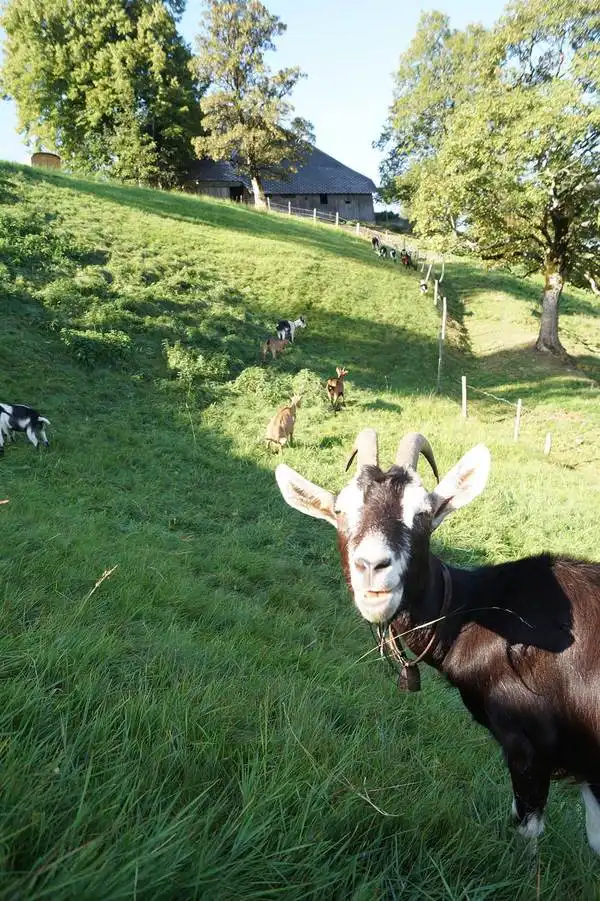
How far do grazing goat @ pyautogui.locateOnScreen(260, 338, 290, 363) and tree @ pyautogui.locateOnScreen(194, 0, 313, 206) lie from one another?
2789 cm

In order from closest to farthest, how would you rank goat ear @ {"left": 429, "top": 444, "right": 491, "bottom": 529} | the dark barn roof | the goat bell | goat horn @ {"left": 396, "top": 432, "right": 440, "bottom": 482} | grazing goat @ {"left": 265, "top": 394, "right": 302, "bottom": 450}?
goat ear @ {"left": 429, "top": 444, "right": 491, "bottom": 529}, the goat bell, goat horn @ {"left": 396, "top": 432, "right": 440, "bottom": 482}, grazing goat @ {"left": 265, "top": 394, "right": 302, "bottom": 450}, the dark barn roof

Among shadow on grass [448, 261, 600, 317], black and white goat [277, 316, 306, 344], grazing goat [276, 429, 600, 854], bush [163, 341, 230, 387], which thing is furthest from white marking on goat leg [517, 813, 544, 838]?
shadow on grass [448, 261, 600, 317]

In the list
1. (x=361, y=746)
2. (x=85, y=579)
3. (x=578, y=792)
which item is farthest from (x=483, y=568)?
(x=85, y=579)

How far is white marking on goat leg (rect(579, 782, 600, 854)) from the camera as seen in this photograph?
2.77 m

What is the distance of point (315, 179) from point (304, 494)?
197ft

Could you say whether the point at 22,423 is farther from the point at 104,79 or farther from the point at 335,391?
the point at 104,79

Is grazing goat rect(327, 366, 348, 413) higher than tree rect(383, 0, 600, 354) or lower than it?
lower

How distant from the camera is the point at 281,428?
1124cm

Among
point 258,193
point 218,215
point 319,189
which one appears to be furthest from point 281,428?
point 319,189

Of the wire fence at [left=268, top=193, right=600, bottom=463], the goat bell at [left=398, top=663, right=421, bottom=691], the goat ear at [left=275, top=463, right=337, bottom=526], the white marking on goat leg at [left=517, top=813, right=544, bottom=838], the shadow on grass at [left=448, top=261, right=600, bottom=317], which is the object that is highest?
the shadow on grass at [left=448, top=261, right=600, bottom=317]

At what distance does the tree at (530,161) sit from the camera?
17938 millimetres

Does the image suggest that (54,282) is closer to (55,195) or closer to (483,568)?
(55,195)

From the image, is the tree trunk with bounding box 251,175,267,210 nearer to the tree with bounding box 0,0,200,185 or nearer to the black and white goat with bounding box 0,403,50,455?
the tree with bounding box 0,0,200,185

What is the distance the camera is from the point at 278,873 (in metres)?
1.58
